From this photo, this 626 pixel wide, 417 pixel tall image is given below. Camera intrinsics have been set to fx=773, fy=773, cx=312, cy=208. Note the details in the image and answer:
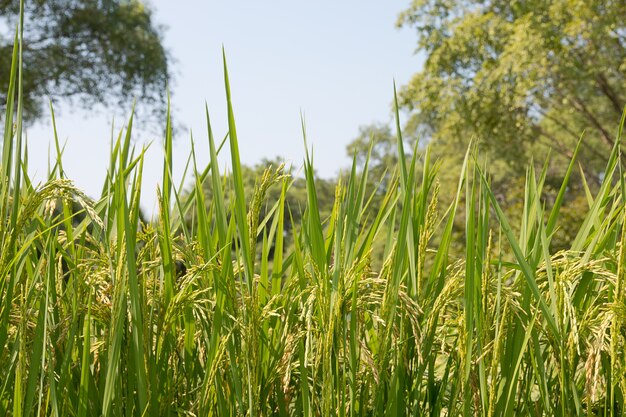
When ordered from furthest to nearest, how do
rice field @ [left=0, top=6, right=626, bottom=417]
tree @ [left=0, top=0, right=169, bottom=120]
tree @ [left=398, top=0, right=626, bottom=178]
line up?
tree @ [left=0, top=0, right=169, bottom=120]
tree @ [left=398, top=0, right=626, bottom=178]
rice field @ [left=0, top=6, right=626, bottom=417]

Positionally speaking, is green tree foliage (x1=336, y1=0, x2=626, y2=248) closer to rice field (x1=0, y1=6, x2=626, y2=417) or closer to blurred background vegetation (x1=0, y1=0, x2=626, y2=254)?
blurred background vegetation (x1=0, y1=0, x2=626, y2=254)

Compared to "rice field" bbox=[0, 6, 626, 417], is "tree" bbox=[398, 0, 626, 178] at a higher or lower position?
higher

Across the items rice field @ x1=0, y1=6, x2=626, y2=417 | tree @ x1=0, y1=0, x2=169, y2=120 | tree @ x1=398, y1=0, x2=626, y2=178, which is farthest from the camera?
tree @ x1=0, y1=0, x2=169, y2=120

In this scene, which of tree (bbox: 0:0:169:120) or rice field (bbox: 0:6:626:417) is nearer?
rice field (bbox: 0:6:626:417)

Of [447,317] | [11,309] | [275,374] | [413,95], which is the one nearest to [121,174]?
[11,309]

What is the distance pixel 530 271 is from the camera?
1.20 meters

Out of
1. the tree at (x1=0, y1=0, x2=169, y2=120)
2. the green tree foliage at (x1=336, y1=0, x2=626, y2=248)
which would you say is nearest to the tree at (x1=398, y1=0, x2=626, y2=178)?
the green tree foliage at (x1=336, y1=0, x2=626, y2=248)

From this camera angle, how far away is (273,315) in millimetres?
1264

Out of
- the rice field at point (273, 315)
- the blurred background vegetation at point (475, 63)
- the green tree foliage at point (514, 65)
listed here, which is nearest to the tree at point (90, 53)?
the blurred background vegetation at point (475, 63)

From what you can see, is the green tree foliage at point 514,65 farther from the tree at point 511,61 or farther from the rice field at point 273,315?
the rice field at point 273,315

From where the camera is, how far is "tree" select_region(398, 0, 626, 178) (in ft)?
49.0

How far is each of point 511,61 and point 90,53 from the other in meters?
13.1

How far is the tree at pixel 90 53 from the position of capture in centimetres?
2242

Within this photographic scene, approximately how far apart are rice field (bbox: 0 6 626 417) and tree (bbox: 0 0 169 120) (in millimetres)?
21911
